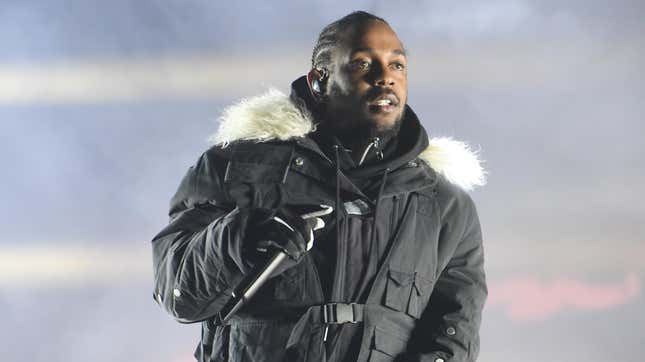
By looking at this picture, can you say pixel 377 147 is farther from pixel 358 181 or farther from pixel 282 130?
pixel 282 130

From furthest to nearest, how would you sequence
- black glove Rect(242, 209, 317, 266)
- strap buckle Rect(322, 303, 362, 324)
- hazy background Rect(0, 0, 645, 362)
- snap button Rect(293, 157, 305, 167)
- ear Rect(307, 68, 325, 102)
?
hazy background Rect(0, 0, 645, 362) < ear Rect(307, 68, 325, 102) < snap button Rect(293, 157, 305, 167) < strap buckle Rect(322, 303, 362, 324) < black glove Rect(242, 209, 317, 266)

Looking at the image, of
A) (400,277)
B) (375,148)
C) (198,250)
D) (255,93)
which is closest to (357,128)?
(375,148)

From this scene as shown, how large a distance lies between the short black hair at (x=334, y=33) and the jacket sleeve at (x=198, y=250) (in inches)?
12.9

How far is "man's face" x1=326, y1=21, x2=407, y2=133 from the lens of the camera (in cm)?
192

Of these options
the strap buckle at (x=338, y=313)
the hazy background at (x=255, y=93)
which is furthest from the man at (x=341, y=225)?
the hazy background at (x=255, y=93)

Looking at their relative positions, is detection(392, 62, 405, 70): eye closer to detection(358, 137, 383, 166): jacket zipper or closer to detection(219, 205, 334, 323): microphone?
detection(358, 137, 383, 166): jacket zipper

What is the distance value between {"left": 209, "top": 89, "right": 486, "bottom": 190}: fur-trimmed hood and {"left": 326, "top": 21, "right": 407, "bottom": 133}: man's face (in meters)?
0.08

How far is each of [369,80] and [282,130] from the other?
0.21 meters

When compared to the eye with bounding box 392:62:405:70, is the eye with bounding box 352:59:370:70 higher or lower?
lower

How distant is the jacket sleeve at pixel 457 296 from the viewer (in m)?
1.92

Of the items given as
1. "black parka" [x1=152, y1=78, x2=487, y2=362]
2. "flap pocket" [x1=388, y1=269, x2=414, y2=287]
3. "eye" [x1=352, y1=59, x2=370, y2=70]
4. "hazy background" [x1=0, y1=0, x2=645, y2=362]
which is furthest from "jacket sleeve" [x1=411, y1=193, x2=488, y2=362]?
"hazy background" [x1=0, y1=0, x2=645, y2=362]
